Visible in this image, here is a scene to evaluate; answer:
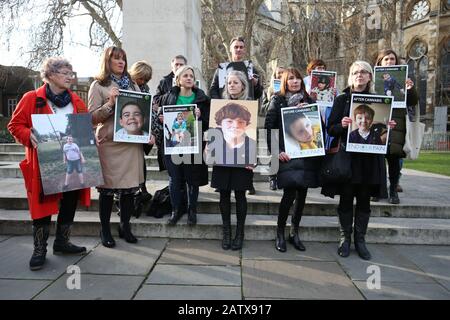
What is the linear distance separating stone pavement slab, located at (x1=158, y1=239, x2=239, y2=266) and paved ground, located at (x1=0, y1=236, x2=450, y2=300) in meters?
0.01

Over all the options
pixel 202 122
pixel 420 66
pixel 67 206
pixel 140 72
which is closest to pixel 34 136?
pixel 67 206

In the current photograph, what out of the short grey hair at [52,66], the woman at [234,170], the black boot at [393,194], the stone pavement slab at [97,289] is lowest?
the stone pavement slab at [97,289]

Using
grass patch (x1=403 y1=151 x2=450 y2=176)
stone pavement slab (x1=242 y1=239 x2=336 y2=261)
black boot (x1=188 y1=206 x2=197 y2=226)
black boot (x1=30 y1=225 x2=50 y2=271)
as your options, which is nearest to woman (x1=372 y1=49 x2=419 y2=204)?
stone pavement slab (x1=242 y1=239 x2=336 y2=261)

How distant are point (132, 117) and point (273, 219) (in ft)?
8.02

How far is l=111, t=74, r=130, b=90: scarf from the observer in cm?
448

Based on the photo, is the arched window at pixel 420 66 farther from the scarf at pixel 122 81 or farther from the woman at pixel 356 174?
the scarf at pixel 122 81

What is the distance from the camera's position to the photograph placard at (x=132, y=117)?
4.32 m

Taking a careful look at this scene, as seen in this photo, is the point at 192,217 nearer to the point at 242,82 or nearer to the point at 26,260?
the point at 242,82

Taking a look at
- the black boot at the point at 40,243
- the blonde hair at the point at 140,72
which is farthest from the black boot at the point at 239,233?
the blonde hair at the point at 140,72

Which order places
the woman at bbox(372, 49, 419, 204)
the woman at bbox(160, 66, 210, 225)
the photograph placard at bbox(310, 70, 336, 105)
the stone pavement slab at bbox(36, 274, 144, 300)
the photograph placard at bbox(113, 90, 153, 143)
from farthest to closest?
the photograph placard at bbox(310, 70, 336, 105) → the woman at bbox(372, 49, 419, 204) → the woman at bbox(160, 66, 210, 225) → the photograph placard at bbox(113, 90, 153, 143) → the stone pavement slab at bbox(36, 274, 144, 300)

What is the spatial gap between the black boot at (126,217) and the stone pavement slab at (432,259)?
345 centimetres

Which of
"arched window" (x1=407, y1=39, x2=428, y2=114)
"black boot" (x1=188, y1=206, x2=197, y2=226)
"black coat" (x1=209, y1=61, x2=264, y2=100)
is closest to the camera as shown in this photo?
"black boot" (x1=188, y1=206, x2=197, y2=226)

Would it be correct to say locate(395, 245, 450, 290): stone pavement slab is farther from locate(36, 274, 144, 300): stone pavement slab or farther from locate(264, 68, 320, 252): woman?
locate(36, 274, 144, 300): stone pavement slab

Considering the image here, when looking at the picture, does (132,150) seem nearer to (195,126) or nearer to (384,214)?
(195,126)
